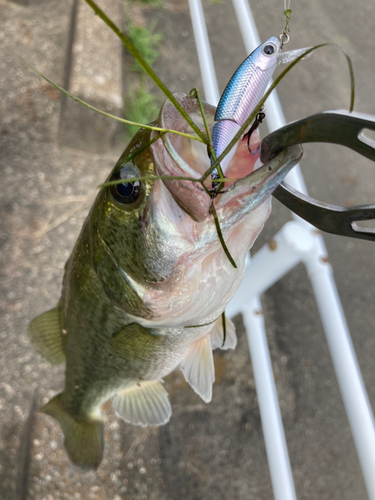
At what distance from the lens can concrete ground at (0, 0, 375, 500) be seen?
2064 millimetres

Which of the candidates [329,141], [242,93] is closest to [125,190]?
[242,93]

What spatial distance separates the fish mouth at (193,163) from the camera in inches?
30.5

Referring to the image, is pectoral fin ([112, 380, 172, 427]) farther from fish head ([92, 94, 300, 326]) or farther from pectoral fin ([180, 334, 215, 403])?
fish head ([92, 94, 300, 326])

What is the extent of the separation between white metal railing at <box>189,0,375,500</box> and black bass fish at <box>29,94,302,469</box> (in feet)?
1.22

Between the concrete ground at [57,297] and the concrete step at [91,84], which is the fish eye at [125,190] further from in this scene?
the concrete step at [91,84]

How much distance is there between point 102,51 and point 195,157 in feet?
8.89

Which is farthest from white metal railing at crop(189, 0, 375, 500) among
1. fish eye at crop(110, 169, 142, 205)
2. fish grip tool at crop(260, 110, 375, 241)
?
fish eye at crop(110, 169, 142, 205)

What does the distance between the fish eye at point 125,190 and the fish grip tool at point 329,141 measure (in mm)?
296

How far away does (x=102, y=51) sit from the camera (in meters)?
3.06

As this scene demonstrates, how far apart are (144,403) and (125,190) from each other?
1015mm

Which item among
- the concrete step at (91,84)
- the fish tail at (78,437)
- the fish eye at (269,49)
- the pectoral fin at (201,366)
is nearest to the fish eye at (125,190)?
the fish eye at (269,49)

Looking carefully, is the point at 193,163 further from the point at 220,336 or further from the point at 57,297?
the point at 57,297

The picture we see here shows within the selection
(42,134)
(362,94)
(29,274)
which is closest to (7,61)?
(42,134)

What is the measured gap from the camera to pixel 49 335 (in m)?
1.50
